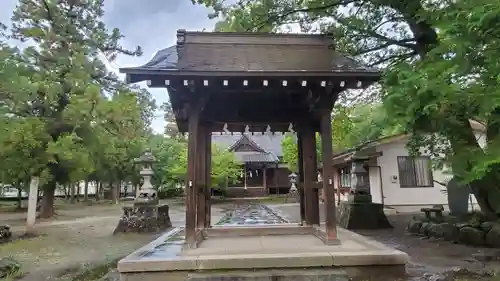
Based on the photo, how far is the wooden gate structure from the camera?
208 inches

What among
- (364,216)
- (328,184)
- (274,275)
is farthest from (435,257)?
Answer: (364,216)

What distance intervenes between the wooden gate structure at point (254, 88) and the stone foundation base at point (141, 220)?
403cm

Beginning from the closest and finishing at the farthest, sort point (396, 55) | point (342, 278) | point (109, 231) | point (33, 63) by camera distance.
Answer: point (342, 278)
point (396, 55)
point (109, 231)
point (33, 63)

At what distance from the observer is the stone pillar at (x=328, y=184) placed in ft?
18.4

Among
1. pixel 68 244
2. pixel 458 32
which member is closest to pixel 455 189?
pixel 458 32

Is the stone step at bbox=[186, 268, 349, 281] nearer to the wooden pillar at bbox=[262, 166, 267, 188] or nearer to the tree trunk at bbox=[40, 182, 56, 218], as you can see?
the tree trunk at bbox=[40, 182, 56, 218]

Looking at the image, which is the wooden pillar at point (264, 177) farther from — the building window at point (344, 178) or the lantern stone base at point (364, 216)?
the lantern stone base at point (364, 216)

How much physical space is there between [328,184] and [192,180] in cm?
223

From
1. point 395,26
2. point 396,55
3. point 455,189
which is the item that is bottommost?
point 455,189

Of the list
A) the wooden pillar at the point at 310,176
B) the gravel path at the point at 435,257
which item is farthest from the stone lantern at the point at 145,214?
the gravel path at the point at 435,257

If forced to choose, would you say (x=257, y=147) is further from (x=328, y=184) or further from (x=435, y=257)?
(x=328, y=184)

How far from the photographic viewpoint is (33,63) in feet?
46.9

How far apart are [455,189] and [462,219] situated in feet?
3.10

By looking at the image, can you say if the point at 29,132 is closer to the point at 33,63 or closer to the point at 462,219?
the point at 33,63
